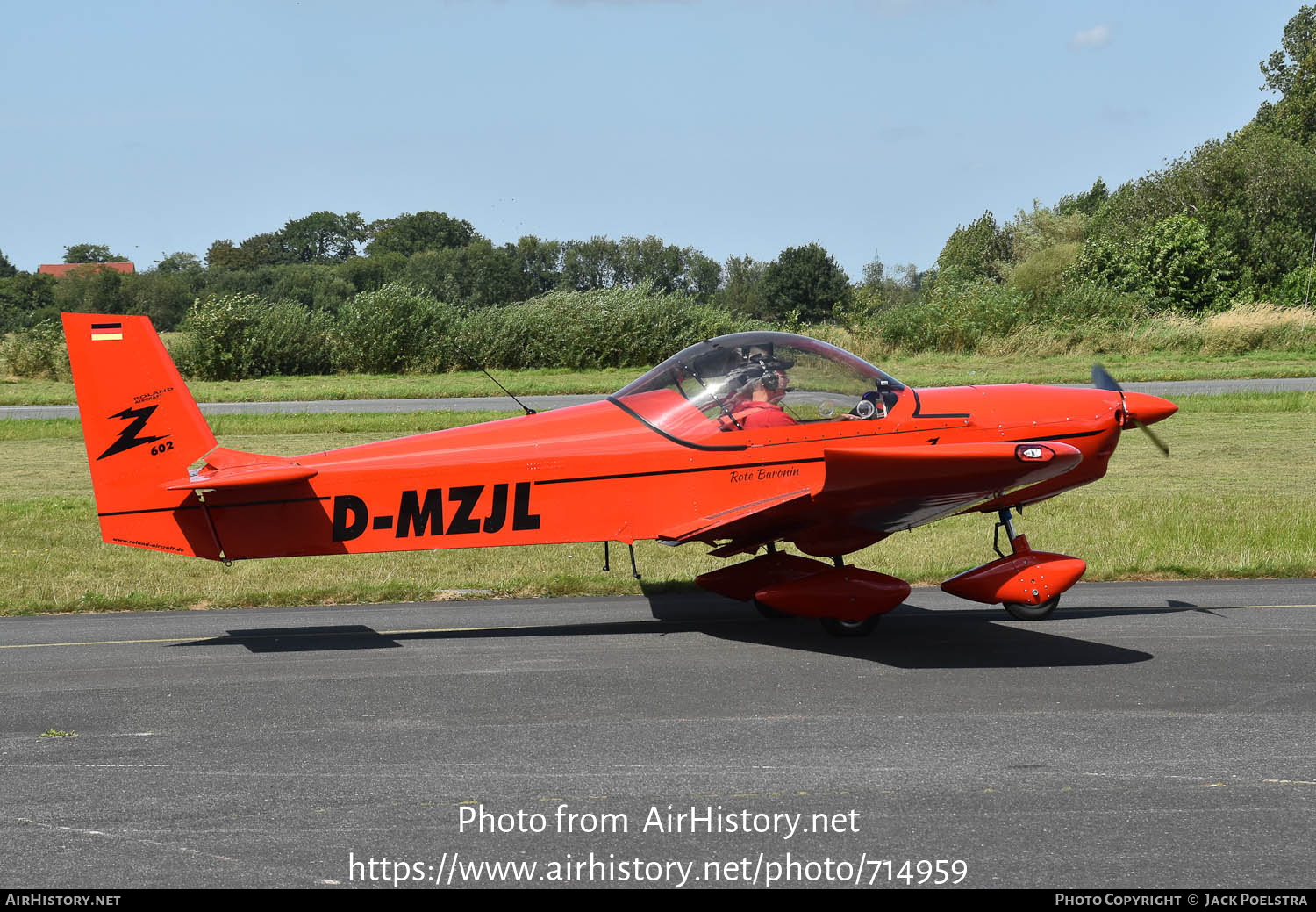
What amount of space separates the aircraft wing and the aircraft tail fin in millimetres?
3539

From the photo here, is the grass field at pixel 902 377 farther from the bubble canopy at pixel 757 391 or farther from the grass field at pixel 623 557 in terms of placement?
the bubble canopy at pixel 757 391

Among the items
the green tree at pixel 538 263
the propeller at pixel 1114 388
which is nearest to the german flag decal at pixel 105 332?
the propeller at pixel 1114 388

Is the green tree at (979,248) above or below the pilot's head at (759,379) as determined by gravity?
above

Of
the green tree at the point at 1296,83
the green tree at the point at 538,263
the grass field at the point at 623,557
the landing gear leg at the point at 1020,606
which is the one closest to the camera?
the landing gear leg at the point at 1020,606

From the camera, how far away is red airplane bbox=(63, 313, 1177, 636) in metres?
8.33

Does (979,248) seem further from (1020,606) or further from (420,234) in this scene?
(1020,606)

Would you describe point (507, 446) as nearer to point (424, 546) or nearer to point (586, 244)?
point (424, 546)

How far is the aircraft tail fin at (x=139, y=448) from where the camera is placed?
8297 millimetres

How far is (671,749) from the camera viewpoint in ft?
20.0

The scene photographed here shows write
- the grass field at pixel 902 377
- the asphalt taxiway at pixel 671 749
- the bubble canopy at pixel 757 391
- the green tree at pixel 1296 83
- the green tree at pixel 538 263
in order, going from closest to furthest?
1. the asphalt taxiway at pixel 671 749
2. the bubble canopy at pixel 757 391
3. the grass field at pixel 902 377
4. the green tree at pixel 1296 83
5. the green tree at pixel 538 263

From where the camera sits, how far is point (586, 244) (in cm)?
10044

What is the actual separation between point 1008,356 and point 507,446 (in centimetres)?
3066

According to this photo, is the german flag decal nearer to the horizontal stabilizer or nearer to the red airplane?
the red airplane

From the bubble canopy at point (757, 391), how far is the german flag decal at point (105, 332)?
377 centimetres
